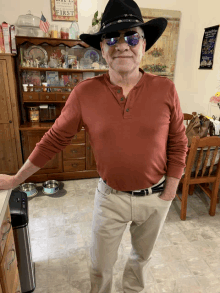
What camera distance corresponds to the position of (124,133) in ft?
3.35

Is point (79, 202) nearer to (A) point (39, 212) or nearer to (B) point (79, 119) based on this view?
(A) point (39, 212)

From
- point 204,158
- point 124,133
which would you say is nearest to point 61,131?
point 124,133

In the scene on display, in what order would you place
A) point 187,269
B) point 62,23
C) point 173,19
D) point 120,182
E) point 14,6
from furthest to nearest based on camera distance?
point 173,19, point 62,23, point 14,6, point 187,269, point 120,182

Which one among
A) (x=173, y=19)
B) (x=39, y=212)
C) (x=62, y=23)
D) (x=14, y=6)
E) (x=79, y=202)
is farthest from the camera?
(x=173, y=19)

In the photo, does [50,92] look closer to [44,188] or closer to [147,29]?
[44,188]

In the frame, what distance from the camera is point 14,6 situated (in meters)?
2.77

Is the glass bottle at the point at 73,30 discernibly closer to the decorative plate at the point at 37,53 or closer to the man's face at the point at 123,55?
the decorative plate at the point at 37,53

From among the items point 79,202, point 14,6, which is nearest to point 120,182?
point 79,202

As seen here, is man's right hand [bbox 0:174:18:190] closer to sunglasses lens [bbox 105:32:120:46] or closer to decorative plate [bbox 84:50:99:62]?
sunglasses lens [bbox 105:32:120:46]

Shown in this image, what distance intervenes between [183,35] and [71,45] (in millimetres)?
1667

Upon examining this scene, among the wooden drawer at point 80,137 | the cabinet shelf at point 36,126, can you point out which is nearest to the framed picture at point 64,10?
the cabinet shelf at point 36,126

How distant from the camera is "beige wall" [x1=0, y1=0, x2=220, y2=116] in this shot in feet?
9.20

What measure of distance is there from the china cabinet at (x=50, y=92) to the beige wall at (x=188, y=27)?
0.34 meters

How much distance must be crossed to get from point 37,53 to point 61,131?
2.28m
